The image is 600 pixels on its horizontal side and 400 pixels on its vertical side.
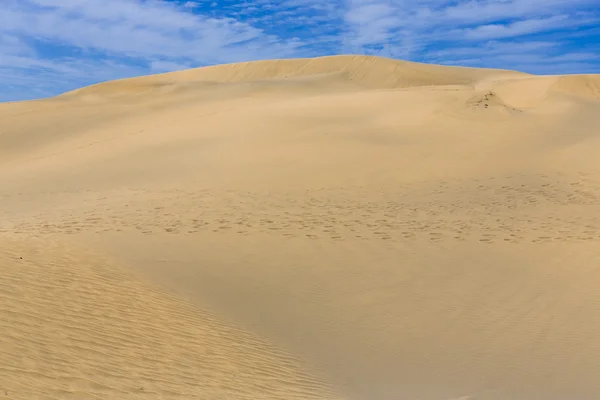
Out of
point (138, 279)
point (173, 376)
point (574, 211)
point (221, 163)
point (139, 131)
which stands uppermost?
point (139, 131)

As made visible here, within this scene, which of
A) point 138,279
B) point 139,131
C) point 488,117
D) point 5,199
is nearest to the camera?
point 138,279

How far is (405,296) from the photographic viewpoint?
890cm

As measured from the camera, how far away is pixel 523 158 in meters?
17.6

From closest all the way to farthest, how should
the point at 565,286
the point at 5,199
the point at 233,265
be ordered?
the point at 565,286 < the point at 233,265 < the point at 5,199

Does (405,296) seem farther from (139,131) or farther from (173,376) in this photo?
(139,131)

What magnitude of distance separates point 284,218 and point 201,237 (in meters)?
2.03

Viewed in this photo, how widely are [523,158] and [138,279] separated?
42.3 ft

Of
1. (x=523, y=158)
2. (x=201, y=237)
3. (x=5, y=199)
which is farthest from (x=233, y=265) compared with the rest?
(x=523, y=158)

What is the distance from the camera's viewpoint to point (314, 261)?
10.3 m

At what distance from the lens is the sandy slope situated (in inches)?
243

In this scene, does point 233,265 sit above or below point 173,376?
above

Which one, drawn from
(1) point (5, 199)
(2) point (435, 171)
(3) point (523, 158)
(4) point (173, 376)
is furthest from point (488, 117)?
(4) point (173, 376)

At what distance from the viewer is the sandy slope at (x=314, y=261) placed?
6.17 m

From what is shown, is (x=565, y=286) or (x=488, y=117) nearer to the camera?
(x=565, y=286)
